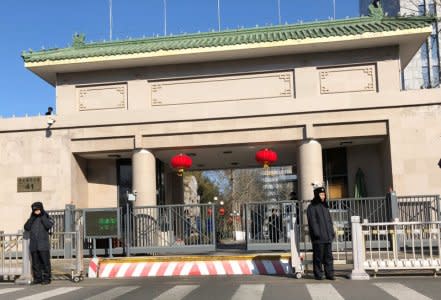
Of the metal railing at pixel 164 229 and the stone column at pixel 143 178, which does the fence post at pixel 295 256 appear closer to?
the metal railing at pixel 164 229

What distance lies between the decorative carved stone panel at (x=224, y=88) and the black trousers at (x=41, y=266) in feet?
28.3

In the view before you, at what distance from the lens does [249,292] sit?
9023mm

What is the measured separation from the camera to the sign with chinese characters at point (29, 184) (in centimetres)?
1920

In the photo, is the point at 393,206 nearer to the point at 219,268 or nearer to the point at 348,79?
the point at 348,79

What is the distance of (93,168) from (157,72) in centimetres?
445

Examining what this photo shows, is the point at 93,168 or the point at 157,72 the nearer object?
the point at 157,72

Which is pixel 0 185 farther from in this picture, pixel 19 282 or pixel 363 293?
pixel 363 293

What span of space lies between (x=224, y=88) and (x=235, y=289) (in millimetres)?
10321

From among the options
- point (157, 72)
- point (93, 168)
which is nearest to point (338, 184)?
point (157, 72)

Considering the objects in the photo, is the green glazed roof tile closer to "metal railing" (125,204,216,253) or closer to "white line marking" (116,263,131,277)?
"metal railing" (125,204,216,253)

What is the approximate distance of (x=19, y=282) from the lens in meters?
11.6

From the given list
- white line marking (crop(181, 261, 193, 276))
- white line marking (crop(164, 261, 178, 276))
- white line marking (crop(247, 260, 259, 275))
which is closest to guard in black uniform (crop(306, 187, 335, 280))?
white line marking (crop(247, 260, 259, 275))

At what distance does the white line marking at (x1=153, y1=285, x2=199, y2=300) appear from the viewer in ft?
28.4

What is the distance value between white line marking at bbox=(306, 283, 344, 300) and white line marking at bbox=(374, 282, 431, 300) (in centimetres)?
82
